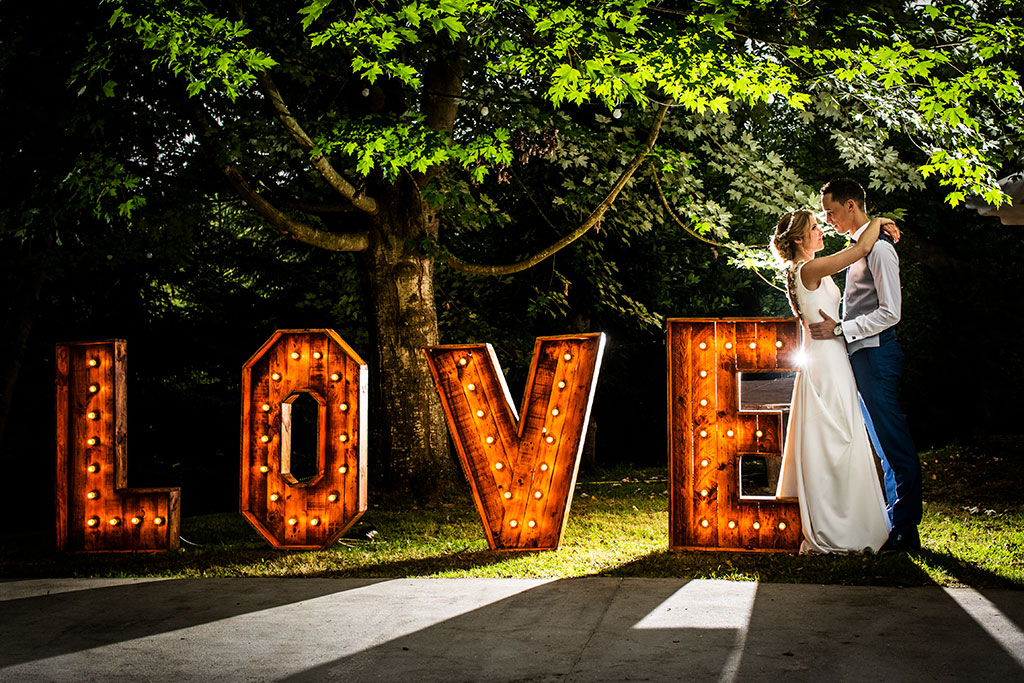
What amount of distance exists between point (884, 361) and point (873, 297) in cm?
47

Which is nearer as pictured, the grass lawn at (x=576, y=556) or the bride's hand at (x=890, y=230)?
the grass lawn at (x=576, y=556)

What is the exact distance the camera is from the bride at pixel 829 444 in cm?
665

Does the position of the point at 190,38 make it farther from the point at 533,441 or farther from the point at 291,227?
the point at 533,441

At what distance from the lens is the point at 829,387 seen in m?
6.78

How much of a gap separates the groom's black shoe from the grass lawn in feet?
0.39

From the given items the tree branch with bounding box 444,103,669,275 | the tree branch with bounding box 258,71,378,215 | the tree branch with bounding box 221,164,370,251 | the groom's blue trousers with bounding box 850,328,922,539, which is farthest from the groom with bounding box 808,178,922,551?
the tree branch with bounding box 221,164,370,251

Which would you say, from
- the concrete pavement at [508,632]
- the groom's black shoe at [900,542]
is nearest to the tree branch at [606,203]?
the groom's black shoe at [900,542]

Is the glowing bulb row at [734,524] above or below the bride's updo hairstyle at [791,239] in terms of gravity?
below

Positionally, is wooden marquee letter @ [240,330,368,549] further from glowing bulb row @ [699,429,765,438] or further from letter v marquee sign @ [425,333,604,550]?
glowing bulb row @ [699,429,765,438]

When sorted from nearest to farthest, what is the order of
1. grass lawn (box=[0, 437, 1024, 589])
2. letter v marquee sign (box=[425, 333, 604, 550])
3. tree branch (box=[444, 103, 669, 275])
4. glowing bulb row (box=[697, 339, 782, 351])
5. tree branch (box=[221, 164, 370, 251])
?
grass lawn (box=[0, 437, 1024, 589]), glowing bulb row (box=[697, 339, 782, 351]), letter v marquee sign (box=[425, 333, 604, 550]), tree branch (box=[221, 164, 370, 251]), tree branch (box=[444, 103, 669, 275])

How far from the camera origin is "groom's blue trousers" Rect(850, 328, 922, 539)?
659 centimetres

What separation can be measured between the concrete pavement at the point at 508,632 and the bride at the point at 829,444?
1.05 metres

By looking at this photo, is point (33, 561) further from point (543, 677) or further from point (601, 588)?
point (543, 677)

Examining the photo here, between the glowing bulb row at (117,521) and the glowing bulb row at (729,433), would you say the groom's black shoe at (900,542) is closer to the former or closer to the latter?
the glowing bulb row at (729,433)
